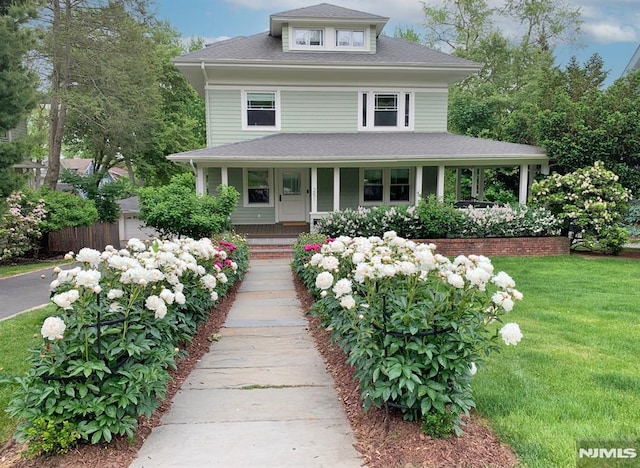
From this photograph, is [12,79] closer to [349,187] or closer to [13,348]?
[13,348]

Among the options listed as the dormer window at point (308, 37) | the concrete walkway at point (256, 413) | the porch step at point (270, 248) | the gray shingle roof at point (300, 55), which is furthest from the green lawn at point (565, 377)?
the dormer window at point (308, 37)

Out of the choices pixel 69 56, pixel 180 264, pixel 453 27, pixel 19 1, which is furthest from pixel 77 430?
pixel 453 27

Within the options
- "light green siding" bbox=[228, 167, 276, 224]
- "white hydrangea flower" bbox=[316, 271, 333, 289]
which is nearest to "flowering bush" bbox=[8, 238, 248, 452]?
"white hydrangea flower" bbox=[316, 271, 333, 289]

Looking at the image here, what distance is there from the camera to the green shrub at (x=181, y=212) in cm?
1055

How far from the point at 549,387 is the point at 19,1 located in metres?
11.6

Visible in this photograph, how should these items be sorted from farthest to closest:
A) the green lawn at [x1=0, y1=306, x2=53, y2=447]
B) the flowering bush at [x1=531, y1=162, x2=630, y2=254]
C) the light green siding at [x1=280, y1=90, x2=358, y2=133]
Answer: the light green siding at [x1=280, y1=90, x2=358, y2=133], the flowering bush at [x1=531, y1=162, x2=630, y2=254], the green lawn at [x1=0, y1=306, x2=53, y2=447]

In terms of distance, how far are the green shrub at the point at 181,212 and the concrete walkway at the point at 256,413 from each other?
568 cm

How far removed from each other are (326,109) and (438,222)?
18.5ft

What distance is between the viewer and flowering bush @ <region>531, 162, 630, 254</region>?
1195 centimetres

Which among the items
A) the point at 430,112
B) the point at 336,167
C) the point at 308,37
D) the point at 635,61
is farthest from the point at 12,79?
the point at 635,61

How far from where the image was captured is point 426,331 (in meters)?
2.79

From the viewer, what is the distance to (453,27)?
2978 cm

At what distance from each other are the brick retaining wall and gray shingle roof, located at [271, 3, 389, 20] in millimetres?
8274

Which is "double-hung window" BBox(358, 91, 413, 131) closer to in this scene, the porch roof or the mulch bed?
the porch roof
